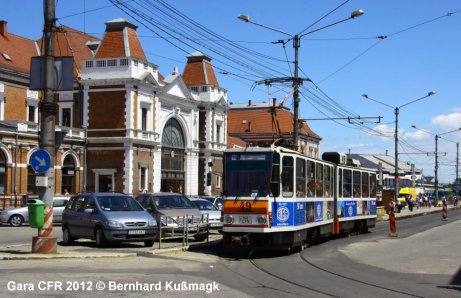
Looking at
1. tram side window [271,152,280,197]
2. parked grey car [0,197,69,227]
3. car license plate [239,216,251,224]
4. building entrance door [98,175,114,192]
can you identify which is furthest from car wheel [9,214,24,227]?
tram side window [271,152,280,197]

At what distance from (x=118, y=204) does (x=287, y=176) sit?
232 inches

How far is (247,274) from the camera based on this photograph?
13594 mm

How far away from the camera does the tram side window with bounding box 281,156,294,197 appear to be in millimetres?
17547

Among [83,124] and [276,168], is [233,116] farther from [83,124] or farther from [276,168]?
[276,168]

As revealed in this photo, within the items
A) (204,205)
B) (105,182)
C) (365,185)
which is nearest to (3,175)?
(105,182)

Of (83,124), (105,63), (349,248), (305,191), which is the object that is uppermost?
(105,63)

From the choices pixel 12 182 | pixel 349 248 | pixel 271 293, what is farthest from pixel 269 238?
pixel 12 182

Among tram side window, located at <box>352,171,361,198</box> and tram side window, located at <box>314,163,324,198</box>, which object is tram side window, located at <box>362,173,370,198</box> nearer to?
tram side window, located at <box>352,171,361,198</box>

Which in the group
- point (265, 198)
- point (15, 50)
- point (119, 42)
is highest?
point (119, 42)

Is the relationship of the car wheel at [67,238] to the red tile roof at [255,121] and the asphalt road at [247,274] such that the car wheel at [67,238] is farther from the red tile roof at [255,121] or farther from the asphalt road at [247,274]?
the red tile roof at [255,121]

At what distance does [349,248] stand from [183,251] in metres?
5.65

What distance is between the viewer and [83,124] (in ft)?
182

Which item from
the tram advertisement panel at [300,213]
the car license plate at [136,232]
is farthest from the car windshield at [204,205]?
the tram advertisement panel at [300,213]

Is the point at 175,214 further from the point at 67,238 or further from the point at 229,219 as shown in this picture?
the point at 229,219
